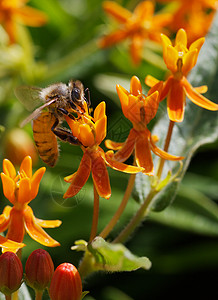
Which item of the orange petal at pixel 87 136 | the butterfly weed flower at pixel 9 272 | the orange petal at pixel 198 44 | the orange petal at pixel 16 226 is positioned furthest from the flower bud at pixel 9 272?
the orange petal at pixel 198 44

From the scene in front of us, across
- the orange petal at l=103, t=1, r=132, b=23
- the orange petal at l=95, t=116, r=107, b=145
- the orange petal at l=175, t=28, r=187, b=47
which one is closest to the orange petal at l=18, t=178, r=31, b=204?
the orange petal at l=95, t=116, r=107, b=145

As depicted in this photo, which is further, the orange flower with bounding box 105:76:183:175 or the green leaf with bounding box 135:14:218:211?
the green leaf with bounding box 135:14:218:211

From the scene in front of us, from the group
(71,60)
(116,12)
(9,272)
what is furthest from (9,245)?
(116,12)

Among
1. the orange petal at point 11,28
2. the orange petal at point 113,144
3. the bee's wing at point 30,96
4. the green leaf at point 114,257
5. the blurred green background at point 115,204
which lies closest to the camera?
the green leaf at point 114,257

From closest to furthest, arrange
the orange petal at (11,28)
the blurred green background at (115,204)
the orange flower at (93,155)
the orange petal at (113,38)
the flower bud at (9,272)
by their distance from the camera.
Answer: the flower bud at (9,272) → the orange flower at (93,155) → the blurred green background at (115,204) → the orange petal at (113,38) → the orange petal at (11,28)

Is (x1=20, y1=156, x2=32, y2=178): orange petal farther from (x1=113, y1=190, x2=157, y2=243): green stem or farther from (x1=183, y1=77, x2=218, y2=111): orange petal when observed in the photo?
(x1=183, y1=77, x2=218, y2=111): orange petal

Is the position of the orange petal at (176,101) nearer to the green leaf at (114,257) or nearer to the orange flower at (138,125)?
the orange flower at (138,125)

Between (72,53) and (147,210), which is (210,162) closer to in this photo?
(72,53)
